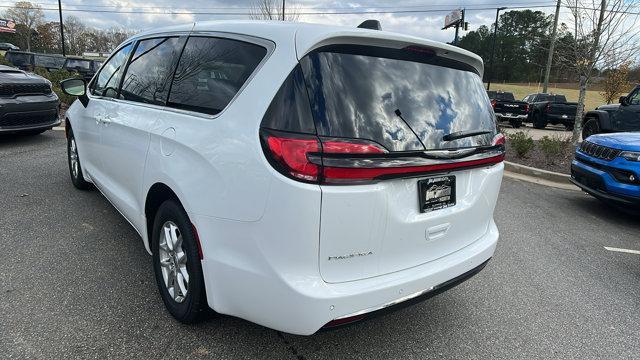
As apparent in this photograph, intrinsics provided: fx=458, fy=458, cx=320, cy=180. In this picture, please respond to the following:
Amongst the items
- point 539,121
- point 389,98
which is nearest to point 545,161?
point 389,98

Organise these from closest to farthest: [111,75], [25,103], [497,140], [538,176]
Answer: [497,140], [111,75], [25,103], [538,176]

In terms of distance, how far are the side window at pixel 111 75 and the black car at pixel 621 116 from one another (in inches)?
407

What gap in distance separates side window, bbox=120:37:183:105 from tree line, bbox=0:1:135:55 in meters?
82.7

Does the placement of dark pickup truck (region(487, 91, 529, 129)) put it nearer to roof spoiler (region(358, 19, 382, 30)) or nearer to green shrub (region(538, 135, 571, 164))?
green shrub (region(538, 135, 571, 164))

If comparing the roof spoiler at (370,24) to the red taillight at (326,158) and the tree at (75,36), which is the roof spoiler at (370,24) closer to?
the red taillight at (326,158)

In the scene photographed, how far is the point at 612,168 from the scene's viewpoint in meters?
5.58

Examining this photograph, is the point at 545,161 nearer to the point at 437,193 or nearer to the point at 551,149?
the point at 551,149

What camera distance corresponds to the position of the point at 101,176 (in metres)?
4.10

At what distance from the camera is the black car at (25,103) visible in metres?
7.41

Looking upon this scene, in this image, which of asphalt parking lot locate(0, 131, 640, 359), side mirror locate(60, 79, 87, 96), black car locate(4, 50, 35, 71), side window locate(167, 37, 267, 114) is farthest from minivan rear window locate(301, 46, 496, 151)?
black car locate(4, 50, 35, 71)

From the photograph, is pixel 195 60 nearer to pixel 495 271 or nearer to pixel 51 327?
pixel 51 327

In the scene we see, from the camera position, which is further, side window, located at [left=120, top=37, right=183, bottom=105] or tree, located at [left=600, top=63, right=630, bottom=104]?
tree, located at [left=600, top=63, right=630, bottom=104]

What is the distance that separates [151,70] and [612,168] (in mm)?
5330

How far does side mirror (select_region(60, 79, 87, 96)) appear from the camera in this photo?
176 inches
